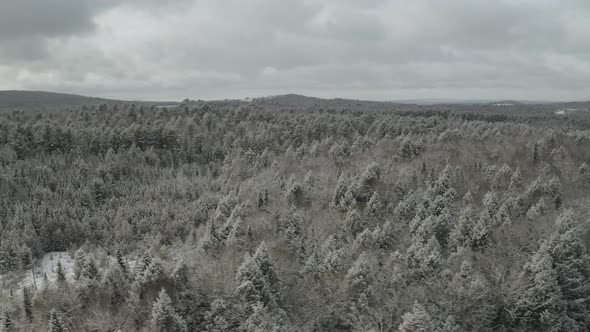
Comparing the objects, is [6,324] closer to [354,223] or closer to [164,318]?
[164,318]

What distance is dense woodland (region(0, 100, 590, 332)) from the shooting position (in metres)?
34.8

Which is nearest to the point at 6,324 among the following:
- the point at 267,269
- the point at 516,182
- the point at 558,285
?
the point at 267,269

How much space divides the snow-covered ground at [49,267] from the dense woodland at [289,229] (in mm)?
1270

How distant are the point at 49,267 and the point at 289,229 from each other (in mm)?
35886

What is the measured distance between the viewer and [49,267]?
194ft

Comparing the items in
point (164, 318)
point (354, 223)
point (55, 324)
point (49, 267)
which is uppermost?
point (354, 223)

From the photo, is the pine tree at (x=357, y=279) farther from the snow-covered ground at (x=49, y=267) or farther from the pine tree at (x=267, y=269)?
the snow-covered ground at (x=49, y=267)

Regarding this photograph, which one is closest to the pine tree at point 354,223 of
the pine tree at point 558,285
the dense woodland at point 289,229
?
the dense woodland at point 289,229

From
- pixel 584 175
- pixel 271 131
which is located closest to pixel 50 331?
pixel 584 175

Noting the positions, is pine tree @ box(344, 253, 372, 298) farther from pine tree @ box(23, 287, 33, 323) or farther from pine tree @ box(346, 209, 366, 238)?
pine tree @ box(23, 287, 33, 323)

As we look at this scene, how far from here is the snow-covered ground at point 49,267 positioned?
53.0 m

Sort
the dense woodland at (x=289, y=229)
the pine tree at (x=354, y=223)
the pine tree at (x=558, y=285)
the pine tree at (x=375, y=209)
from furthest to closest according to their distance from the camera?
the pine tree at (x=375, y=209)
the pine tree at (x=354, y=223)
the pine tree at (x=558, y=285)
the dense woodland at (x=289, y=229)

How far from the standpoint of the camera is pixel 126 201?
7831 centimetres

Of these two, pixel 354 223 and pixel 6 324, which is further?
pixel 354 223
